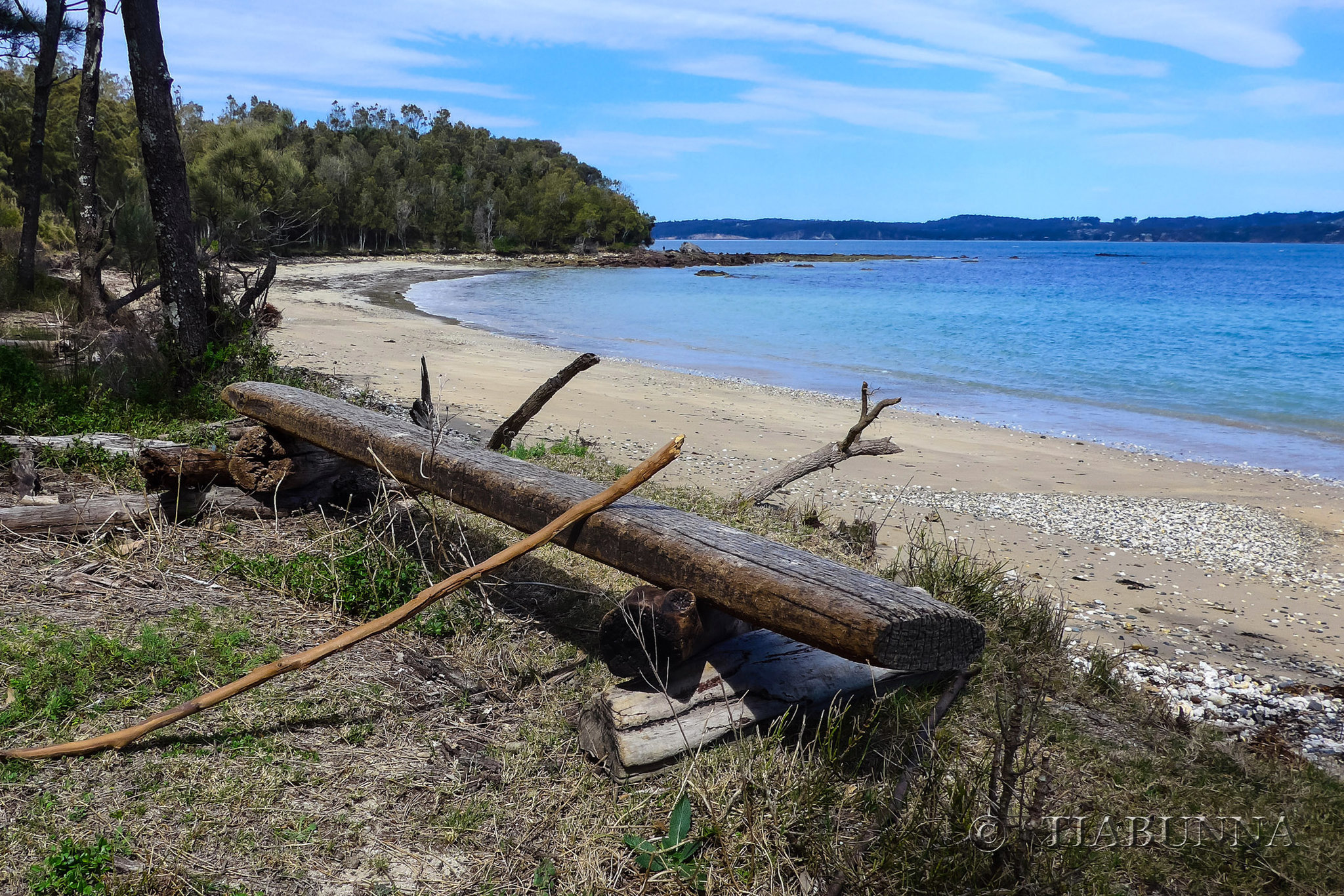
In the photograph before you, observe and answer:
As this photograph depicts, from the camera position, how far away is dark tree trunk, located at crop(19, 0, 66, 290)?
14.2 m

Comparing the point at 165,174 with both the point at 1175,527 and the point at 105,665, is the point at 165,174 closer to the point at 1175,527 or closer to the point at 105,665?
the point at 105,665

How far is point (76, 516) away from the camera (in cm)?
471

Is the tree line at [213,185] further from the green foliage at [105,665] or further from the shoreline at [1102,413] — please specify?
the shoreline at [1102,413]

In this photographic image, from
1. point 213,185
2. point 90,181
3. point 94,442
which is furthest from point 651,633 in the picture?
point 213,185

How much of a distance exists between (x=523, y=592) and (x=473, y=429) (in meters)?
5.77

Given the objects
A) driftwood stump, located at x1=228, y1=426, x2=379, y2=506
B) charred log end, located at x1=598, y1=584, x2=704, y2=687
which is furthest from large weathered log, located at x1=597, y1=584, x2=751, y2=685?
driftwood stump, located at x1=228, y1=426, x2=379, y2=506

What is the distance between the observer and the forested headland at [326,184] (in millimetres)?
22234

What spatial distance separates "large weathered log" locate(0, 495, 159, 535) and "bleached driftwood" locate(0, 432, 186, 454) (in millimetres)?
926

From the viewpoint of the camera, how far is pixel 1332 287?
62.2 metres

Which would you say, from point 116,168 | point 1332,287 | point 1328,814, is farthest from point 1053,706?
point 1332,287

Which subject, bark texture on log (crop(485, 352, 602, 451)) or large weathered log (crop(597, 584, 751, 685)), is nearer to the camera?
large weathered log (crop(597, 584, 751, 685))

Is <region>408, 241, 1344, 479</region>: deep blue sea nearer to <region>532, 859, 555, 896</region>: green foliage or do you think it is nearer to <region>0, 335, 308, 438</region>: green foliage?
<region>0, 335, 308, 438</region>: green foliage

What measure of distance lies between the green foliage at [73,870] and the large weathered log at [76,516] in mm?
2808

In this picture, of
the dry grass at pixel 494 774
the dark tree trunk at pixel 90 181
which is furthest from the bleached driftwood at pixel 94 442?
the dark tree trunk at pixel 90 181
